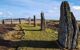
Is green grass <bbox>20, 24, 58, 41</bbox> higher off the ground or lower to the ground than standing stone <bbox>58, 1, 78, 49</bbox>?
lower

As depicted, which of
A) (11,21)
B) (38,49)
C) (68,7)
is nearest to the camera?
(38,49)

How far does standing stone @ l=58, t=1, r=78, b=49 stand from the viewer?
1777 centimetres

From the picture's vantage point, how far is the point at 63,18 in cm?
1864

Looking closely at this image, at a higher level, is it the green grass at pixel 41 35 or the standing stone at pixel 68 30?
the standing stone at pixel 68 30

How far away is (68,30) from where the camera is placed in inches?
709

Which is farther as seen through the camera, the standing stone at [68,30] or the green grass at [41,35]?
the green grass at [41,35]

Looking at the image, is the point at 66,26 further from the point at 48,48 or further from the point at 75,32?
the point at 48,48

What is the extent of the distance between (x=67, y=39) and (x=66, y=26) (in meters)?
0.84

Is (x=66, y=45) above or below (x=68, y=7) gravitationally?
below

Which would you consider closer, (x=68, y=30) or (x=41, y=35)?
(x=68, y=30)

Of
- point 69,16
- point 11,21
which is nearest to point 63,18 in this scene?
point 69,16

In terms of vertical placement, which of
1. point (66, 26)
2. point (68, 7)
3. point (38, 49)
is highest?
point (68, 7)

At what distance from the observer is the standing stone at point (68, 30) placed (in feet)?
58.3

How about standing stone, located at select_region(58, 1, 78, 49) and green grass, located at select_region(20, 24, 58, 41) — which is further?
green grass, located at select_region(20, 24, 58, 41)
